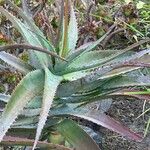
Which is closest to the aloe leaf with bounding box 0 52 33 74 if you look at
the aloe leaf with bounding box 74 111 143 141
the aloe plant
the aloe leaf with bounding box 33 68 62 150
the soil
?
the aloe plant

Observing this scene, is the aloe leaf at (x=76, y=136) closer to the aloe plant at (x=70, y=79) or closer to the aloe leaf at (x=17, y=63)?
the aloe plant at (x=70, y=79)

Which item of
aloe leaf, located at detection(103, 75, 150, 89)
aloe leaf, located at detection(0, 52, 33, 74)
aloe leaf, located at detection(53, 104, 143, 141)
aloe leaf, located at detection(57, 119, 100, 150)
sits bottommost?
aloe leaf, located at detection(57, 119, 100, 150)

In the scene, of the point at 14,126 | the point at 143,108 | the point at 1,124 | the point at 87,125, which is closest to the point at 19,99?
the point at 1,124

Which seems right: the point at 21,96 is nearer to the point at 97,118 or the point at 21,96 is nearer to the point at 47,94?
the point at 47,94

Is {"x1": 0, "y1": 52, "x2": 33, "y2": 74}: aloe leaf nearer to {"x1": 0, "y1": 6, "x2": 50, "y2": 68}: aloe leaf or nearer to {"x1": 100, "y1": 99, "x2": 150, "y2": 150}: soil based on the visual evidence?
{"x1": 0, "y1": 6, "x2": 50, "y2": 68}: aloe leaf

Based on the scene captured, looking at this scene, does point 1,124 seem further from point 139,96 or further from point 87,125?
point 87,125
